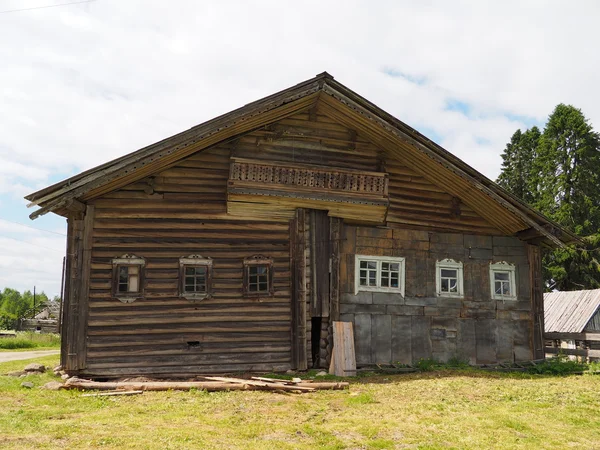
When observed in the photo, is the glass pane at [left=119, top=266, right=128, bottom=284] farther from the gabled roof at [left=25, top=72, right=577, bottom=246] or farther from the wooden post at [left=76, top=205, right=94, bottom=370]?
the gabled roof at [left=25, top=72, right=577, bottom=246]

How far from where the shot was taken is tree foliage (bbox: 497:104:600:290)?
39.2 meters

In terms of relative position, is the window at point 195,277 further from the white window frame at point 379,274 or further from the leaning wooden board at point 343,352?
the white window frame at point 379,274

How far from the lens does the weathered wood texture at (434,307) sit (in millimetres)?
15797

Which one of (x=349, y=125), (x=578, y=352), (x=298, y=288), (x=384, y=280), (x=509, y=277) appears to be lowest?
(x=578, y=352)

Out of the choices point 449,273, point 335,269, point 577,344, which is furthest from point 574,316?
point 335,269

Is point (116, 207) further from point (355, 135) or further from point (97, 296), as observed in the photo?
point (355, 135)

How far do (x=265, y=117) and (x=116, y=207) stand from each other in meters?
4.67

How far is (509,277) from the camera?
56.8ft

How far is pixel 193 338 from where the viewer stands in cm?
1452

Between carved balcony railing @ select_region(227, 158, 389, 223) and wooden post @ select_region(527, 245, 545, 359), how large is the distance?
17.4 ft

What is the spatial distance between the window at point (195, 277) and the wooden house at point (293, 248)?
36 mm

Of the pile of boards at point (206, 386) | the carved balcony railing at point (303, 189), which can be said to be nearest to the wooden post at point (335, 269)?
the carved balcony railing at point (303, 189)

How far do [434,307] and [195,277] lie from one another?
23.3 feet

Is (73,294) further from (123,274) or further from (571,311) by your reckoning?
(571,311)
